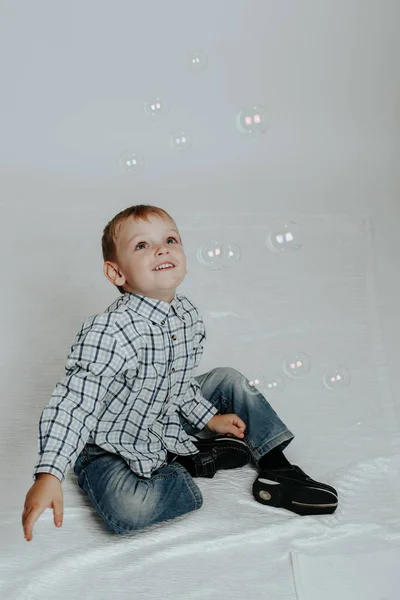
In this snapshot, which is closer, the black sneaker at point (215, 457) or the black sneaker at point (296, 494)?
the black sneaker at point (296, 494)

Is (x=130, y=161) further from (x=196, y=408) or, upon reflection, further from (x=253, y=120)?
(x=196, y=408)

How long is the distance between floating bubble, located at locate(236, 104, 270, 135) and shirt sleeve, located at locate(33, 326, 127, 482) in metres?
0.68

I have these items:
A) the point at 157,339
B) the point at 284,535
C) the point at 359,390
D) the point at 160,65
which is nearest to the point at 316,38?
the point at 160,65

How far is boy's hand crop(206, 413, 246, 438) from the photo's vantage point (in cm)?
168

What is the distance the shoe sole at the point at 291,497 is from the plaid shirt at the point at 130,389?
0.16 metres

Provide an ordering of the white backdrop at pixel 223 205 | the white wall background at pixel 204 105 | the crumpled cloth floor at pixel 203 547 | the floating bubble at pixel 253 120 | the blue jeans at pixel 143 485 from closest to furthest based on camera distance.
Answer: the crumpled cloth floor at pixel 203 547, the blue jeans at pixel 143 485, the white backdrop at pixel 223 205, the floating bubble at pixel 253 120, the white wall background at pixel 204 105

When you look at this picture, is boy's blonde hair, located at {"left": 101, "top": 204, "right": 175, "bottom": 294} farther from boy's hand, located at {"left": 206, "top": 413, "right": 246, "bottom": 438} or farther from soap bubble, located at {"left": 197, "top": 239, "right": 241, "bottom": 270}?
boy's hand, located at {"left": 206, "top": 413, "right": 246, "bottom": 438}

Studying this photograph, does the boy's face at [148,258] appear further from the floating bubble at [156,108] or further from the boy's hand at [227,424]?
the floating bubble at [156,108]

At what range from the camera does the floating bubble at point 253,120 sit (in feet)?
6.36

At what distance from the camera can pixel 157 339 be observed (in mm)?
1539

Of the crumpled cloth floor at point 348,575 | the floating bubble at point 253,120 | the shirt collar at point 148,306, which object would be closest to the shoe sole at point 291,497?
the crumpled cloth floor at point 348,575

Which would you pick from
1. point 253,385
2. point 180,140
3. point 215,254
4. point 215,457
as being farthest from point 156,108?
point 215,457

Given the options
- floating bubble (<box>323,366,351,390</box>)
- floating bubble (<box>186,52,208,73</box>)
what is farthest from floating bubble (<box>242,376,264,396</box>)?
floating bubble (<box>186,52,208,73</box>)

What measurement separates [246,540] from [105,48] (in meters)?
1.97
